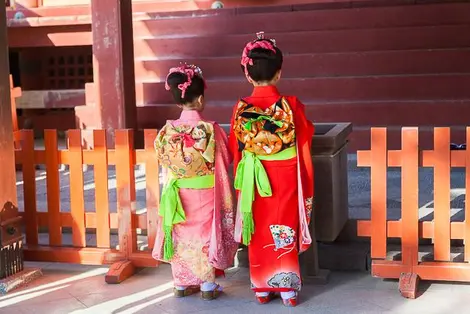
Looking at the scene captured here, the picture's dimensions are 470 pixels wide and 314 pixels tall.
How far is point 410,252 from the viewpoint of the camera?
4.55 m

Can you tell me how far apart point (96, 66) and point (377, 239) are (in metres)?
4.65

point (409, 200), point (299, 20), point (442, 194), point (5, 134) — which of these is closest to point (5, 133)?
point (5, 134)

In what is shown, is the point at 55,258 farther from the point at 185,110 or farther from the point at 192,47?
the point at 192,47

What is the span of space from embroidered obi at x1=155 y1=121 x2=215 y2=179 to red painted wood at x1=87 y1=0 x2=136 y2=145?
3.93m

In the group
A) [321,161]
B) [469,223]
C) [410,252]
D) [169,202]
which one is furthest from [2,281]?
[469,223]

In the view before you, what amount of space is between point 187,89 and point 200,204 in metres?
0.69

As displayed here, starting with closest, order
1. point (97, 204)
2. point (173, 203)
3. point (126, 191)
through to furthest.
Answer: point (173, 203)
point (126, 191)
point (97, 204)

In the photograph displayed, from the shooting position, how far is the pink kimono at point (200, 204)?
437cm

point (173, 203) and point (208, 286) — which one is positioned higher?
point (173, 203)

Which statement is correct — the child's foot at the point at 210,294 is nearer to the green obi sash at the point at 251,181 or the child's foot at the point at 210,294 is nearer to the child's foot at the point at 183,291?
the child's foot at the point at 183,291

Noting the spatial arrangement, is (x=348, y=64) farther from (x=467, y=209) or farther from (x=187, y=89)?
(x=187, y=89)

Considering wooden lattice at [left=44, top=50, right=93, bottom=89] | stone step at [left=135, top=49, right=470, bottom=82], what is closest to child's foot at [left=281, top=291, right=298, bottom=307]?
stone step at [left=135, top=49, right=470, bottom=82]

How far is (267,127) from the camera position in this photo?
4148 mm

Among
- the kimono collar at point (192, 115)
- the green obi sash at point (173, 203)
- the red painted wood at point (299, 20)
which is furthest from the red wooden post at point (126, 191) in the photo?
the red painted wood at point (299, 20)
